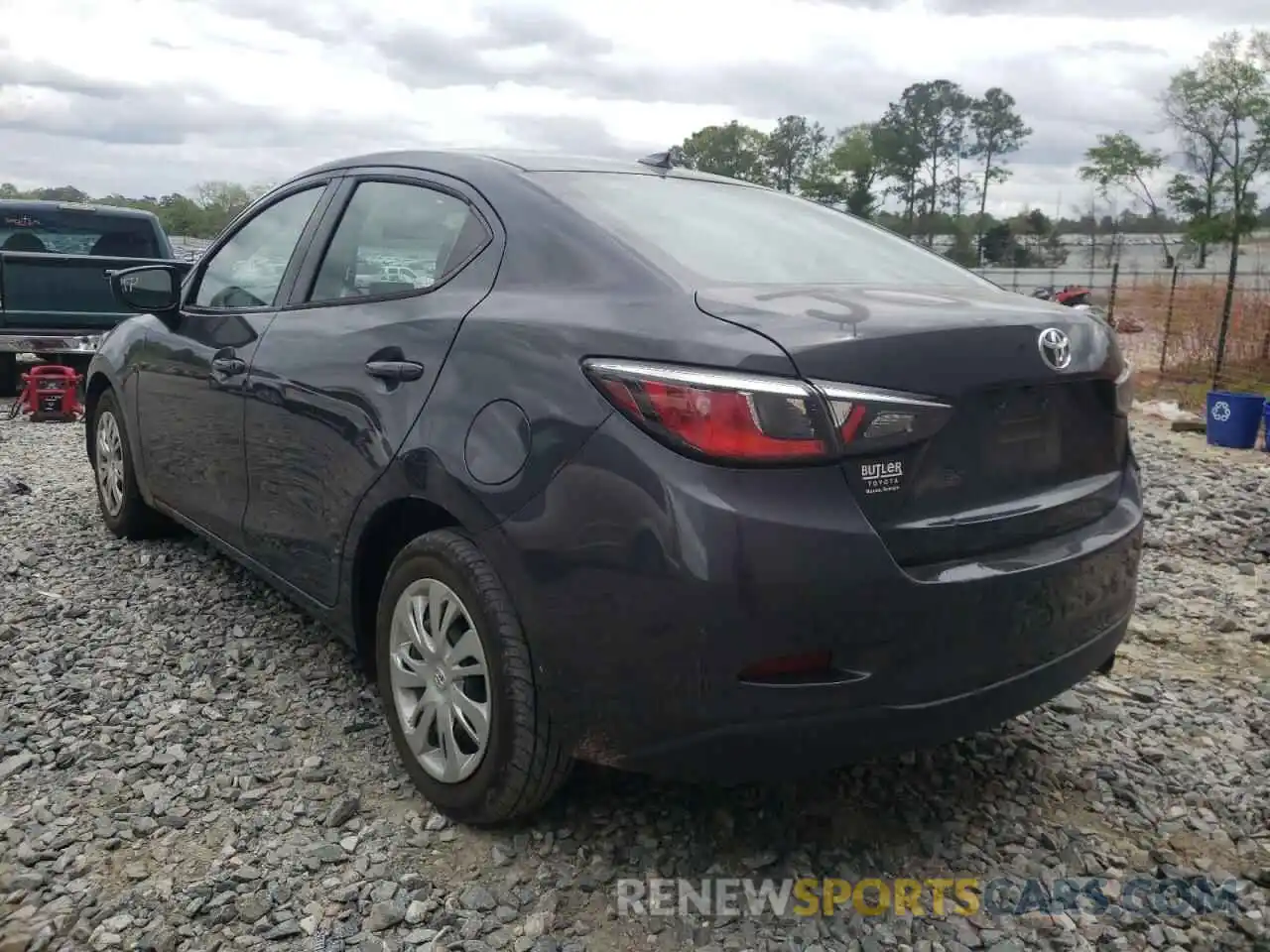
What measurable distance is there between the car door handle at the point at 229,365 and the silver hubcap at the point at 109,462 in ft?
4.88

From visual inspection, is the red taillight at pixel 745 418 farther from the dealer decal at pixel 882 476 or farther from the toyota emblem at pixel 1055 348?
the toyota emblem at pixel 1055 348

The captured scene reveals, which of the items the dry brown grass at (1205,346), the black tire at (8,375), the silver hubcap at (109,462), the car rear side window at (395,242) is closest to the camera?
the car rear side window at (395,242)

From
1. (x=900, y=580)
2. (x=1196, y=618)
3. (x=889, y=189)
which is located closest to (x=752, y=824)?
(x=900, y=580)

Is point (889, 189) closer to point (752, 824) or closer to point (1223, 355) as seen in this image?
point (1223, 355)

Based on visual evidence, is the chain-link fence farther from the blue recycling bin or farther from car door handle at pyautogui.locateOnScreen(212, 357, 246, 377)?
car door handle at pyautogui.locateOnScreen(212, 357, 246, 377)

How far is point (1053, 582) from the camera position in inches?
95.7

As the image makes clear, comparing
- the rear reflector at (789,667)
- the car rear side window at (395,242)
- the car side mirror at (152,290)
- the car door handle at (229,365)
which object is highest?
the car rear side window at (395,242)

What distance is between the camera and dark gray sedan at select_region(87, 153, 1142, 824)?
215cm

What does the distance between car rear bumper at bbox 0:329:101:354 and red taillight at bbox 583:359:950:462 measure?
30.2ft

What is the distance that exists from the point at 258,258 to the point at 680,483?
2440 millimetres

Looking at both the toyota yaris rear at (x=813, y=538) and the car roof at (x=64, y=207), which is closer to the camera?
the toyota yaris rear at (x=813, y=538)

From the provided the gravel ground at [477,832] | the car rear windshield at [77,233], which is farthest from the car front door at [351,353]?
the car rear windshield at [77,233]

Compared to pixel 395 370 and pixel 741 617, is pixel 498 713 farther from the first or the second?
pixel 395 370

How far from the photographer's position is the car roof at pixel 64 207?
10898 millimetres
